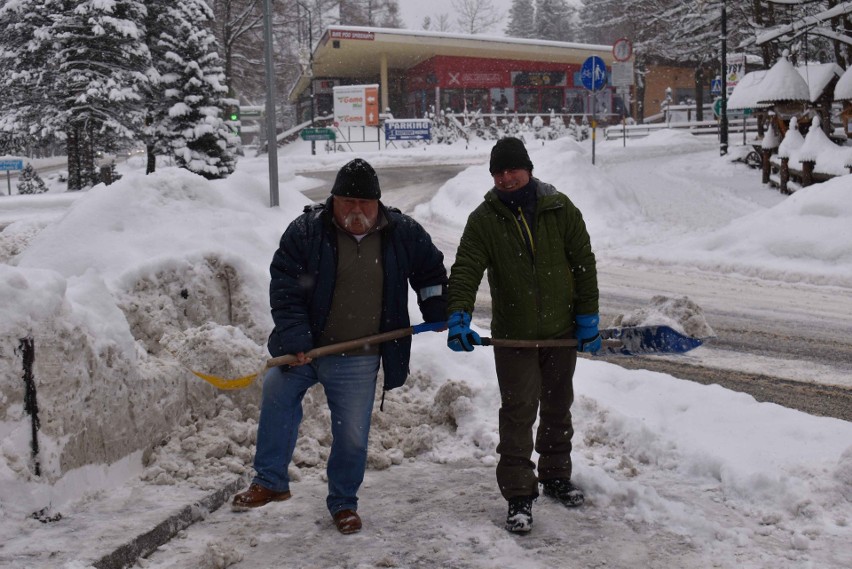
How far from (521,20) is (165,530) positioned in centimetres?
8895

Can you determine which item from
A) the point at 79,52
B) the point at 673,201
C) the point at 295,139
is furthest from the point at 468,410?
the point at 295,139

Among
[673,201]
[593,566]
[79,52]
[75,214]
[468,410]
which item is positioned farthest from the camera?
[79,52]

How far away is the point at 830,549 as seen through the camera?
12.1 feet

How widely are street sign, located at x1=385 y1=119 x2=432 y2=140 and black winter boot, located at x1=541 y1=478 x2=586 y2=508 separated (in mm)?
35691

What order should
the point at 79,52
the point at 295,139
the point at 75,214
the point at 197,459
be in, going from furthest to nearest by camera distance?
1. the point at 295,139
2. the point at 79,52
3. the point at 75,214
4. the point at 197,459

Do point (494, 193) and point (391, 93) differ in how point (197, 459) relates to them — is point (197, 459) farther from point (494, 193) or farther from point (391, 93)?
point (391, 93)

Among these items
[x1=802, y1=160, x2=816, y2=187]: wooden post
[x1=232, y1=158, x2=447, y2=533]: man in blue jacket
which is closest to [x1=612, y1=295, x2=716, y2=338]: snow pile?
[x1=232, y1=158, x2=447, y2=533]: man in blue jacket

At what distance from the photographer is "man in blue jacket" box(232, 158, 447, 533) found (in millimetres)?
3971

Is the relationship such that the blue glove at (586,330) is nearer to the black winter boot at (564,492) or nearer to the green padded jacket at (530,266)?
the green padded jacket at (530,266)

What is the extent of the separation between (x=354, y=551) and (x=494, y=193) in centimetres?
181

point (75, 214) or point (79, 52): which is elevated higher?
point (79, 52)

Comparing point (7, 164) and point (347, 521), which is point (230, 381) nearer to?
point (347, 521)

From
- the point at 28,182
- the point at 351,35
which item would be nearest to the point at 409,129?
the point at 351,35

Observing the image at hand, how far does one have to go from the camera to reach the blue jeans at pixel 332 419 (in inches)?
160
